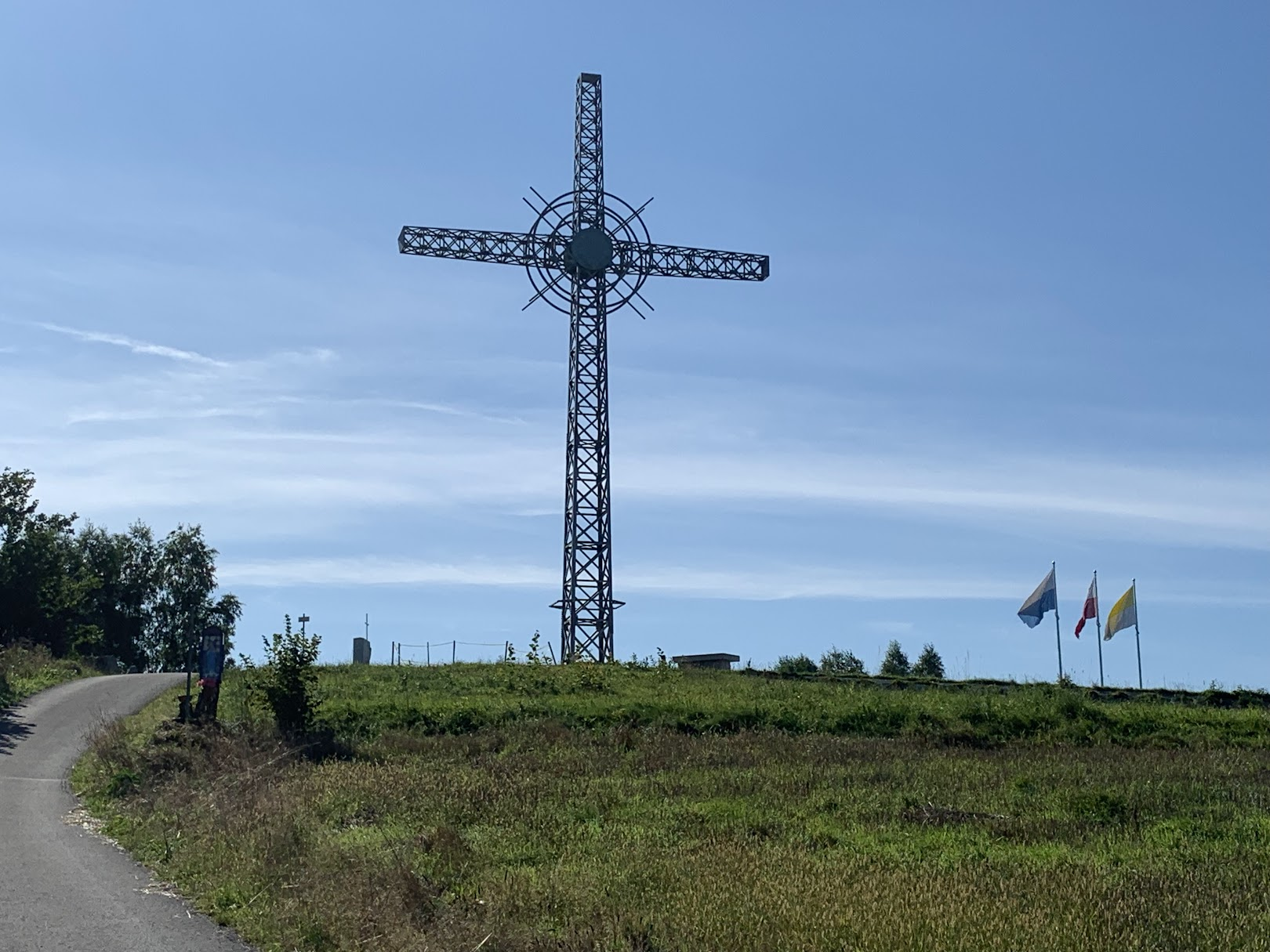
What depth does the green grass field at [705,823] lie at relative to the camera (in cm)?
1060

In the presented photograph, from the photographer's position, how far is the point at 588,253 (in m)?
47.0

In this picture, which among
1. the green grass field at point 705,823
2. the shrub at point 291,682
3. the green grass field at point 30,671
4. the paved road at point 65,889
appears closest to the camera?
the green grass field at point 705,823

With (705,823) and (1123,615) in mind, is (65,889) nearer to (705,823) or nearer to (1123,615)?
(705,823)

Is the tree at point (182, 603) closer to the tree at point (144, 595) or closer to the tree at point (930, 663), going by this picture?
the tree at point (144, 595)

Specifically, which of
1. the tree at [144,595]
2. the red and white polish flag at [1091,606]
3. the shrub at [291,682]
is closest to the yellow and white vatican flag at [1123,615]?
the red and white polish flag at [1091,606]

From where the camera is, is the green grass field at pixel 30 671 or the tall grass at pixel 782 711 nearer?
the tall grass at pixel 782 711

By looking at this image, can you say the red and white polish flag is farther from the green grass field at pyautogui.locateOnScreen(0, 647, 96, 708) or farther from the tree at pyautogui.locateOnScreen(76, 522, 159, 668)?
the tree at pyautogui.locateOnScreen(76, 522, 159, 668)

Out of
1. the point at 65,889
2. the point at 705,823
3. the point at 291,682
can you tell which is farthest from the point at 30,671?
the point at 705,823

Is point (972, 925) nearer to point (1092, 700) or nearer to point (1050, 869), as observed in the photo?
point (1050, 869)

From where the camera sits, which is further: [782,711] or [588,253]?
[588,253]

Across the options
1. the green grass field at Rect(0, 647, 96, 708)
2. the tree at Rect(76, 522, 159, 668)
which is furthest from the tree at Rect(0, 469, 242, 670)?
the green grass field at Rect(0, 647, 96, 708)

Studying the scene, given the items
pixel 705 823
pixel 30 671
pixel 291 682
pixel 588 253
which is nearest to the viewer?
pixel 705 823

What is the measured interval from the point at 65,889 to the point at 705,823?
7.34m

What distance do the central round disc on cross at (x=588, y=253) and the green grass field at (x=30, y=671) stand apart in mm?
22297
